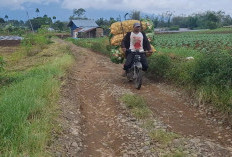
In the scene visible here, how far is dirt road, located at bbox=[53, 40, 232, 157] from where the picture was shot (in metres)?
4.77

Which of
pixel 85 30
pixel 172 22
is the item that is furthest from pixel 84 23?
pixel 172 22

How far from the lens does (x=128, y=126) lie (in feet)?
19.2

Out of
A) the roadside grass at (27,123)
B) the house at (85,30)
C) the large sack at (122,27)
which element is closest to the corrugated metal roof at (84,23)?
the house at (85,30)

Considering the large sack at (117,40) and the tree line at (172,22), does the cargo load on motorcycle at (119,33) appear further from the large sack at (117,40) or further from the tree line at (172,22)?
the tree line at (172,22)

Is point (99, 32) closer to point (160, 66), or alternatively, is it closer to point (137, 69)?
point (160, 66)

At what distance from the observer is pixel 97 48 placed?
969 inches

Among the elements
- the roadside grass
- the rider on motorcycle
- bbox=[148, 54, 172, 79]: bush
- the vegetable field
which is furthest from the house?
the roadside grass

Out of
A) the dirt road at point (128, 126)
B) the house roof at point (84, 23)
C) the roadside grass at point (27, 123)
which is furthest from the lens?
the house roof at point (84, 23)

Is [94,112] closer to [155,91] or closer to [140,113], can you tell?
[140,113]

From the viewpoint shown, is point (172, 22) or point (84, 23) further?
point (172, 22)

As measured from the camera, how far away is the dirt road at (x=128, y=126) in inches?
188

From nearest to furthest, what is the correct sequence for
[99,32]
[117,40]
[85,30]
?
[117,40], [99,32], [85,30]

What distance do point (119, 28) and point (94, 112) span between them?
Result: 4.22m

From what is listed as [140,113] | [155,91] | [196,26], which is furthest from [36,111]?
[196,26]
